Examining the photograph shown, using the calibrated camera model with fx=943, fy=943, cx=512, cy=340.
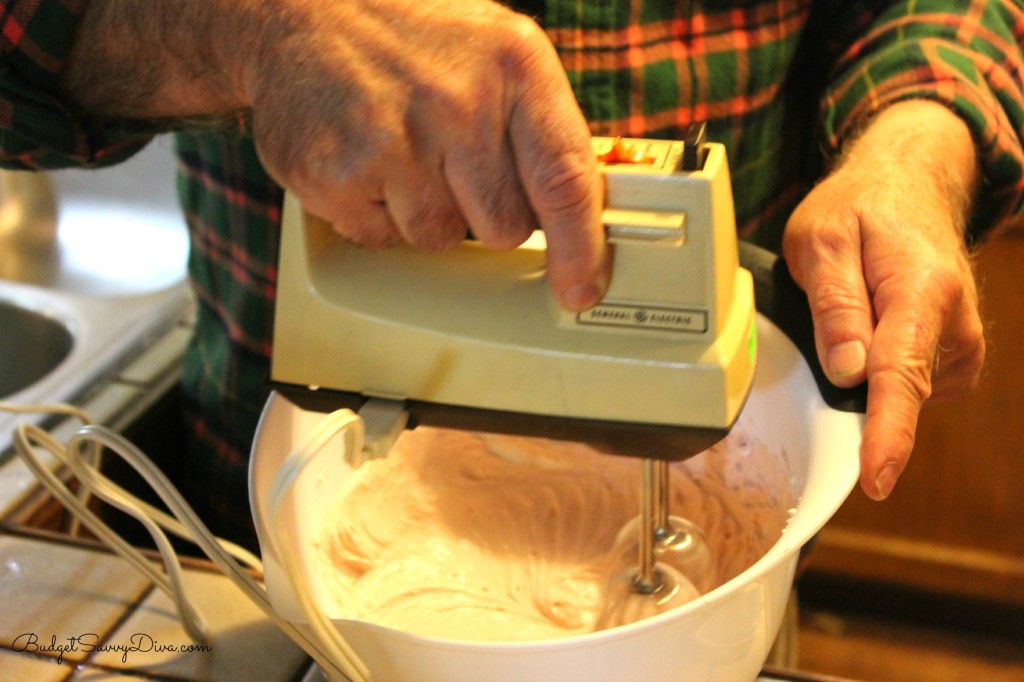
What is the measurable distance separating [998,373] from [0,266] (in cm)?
133

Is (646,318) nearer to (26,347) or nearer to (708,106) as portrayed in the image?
(708,106)

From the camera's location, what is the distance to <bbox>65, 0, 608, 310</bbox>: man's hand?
0.47m

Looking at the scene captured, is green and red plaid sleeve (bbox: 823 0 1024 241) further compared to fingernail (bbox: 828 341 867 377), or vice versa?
green and red plaid sleeve (bbox: 823 0 1024 241)

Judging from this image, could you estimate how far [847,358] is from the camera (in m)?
0.55

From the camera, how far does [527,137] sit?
0.47 metres

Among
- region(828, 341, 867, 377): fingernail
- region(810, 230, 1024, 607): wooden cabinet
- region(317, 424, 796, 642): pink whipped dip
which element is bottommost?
region(810, 230, 1024, 607): wooden cabinet

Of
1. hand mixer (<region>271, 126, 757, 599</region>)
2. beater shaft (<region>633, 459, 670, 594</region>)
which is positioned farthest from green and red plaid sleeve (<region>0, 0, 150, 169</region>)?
beater shaft (<region>633, 459, 670, 594</region>)

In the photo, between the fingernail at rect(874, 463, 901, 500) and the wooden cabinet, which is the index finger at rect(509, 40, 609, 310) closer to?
the fingernail at rect(874, 463, 901, 500)

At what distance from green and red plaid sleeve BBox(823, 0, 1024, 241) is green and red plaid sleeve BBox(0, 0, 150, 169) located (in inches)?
21.9

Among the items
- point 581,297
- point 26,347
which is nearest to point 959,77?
point 581,297

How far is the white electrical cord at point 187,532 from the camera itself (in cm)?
44

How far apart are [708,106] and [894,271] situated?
22 centimetres

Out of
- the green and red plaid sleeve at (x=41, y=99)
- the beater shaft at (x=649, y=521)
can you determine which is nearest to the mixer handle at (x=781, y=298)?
the beater shaft at (x=649, y=521)

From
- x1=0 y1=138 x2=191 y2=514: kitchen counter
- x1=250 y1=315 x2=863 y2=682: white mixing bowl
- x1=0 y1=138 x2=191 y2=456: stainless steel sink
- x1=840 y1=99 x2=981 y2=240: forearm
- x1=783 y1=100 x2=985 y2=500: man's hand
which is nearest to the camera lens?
x1=250 y1=315 x2=863 y2=682: white mixing bowl
